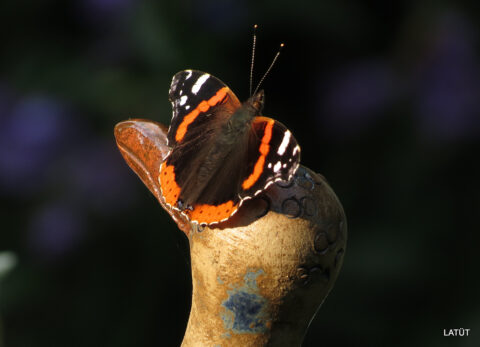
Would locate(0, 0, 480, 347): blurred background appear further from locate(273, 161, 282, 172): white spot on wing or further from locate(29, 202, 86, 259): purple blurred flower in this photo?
locate(273, 161, 282, 172): white spot on wing

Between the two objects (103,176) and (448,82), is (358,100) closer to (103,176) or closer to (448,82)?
(448,82)

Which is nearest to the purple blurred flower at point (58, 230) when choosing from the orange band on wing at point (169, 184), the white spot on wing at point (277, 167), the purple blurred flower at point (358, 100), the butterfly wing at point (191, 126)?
the purple blurred flower at point (358, 100)

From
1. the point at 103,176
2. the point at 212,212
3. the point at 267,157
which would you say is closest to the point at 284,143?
the point at 267,157

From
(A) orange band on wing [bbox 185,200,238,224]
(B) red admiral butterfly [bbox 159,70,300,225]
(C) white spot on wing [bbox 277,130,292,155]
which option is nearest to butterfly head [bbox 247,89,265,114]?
(B) red admiral butterfly [bbox 159,70,300,225]

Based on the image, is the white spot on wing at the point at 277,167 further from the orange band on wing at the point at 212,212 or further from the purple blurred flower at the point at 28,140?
the purple blurred flower at the point at 28,140

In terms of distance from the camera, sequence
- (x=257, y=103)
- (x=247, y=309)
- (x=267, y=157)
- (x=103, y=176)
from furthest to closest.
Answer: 1. (x=103, y=176)
2. (x=257, y=103)
3. (x=267, y=157)
4. (x=247, y=309)

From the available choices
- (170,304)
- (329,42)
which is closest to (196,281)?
(170,304)
